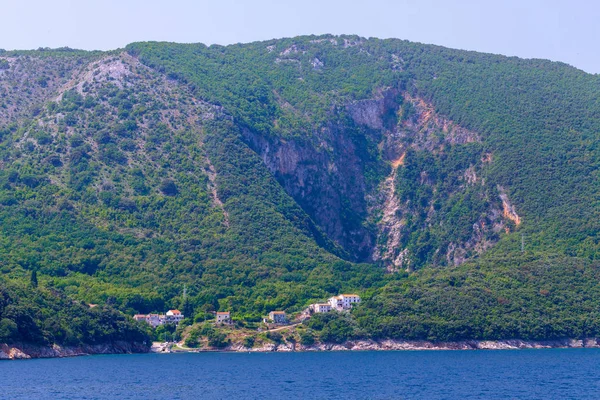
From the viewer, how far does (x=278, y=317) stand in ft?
473

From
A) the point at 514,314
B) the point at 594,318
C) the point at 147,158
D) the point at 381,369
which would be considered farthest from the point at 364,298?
the point at 147,158

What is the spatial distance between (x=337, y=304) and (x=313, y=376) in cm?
4799

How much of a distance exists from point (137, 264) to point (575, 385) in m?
83.6

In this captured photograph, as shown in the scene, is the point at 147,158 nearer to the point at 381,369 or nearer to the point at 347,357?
the point at 347,357

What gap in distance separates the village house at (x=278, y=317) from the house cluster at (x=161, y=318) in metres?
13.2

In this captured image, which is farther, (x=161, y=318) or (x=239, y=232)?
(x=239, y=232)

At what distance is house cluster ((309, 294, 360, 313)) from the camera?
14625 cm

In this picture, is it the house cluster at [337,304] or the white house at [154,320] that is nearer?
the white house at [154,320]

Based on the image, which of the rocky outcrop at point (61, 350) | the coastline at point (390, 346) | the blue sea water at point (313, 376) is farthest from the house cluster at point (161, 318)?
the blue sea water at point (313, 376)

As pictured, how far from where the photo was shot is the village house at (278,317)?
143750mm

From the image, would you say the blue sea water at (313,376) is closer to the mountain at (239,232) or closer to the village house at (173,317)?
the village house at (173,317)

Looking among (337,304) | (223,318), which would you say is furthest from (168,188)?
(337,304)

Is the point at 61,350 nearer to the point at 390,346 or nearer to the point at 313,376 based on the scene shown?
the point at 313,376

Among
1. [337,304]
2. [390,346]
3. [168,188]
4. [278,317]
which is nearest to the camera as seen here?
[390,346]
